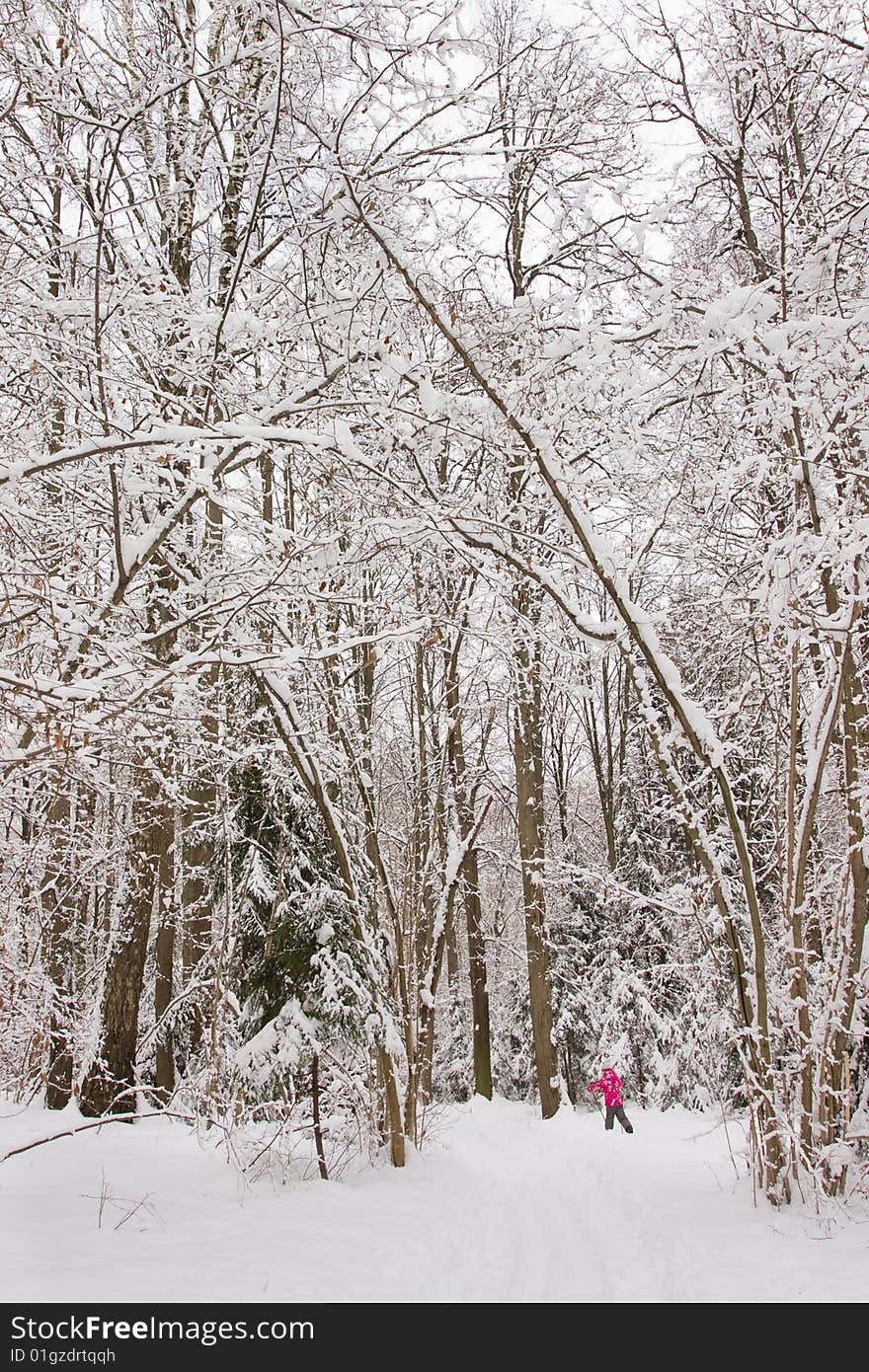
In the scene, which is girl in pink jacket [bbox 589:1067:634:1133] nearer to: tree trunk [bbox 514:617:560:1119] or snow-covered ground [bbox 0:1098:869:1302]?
tree trunk [bbox 514:617:560:1119]

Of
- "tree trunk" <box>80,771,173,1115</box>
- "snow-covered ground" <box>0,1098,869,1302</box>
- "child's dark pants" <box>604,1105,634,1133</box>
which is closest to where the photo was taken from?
"snow-covered ground" <box>0,1098,869,1302</box>

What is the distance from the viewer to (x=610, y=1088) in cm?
1149

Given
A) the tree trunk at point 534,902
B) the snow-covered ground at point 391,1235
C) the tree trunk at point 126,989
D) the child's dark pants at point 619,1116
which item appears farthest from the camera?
the tree trunk at point 534,902

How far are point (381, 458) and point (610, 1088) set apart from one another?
9915 mm

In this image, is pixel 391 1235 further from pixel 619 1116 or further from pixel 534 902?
pixel 534 902

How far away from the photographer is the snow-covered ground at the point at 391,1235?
3.76m

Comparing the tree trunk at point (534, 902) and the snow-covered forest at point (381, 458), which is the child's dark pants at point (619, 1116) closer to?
the tree trunk at point (534, 902)

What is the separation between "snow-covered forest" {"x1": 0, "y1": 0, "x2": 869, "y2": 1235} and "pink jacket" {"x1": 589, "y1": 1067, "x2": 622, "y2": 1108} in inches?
199

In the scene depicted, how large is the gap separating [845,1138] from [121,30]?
684 cm

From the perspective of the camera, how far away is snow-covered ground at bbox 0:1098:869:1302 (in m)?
3.76

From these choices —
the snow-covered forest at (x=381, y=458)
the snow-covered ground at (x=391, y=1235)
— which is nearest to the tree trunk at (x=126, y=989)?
the snow-covered ground at (x=391, y=1235)

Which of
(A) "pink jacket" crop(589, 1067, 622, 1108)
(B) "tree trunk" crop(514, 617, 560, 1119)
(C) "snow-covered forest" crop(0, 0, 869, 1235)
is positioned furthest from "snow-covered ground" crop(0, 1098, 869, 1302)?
(B) "tree trunk" crop(514, 617, 560, 1119)

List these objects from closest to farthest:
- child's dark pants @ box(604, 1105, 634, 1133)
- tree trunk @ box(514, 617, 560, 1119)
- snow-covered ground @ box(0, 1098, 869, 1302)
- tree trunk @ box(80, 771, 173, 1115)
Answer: snow-covered ground @ box(0, 1098, 869, 1302) < tree trunk @ box(80, 771, 173, 1115) < child's dark pants @ box(604, 1105, 634, 1133) < tree trunk @ box(514, 617, 560, 1119)

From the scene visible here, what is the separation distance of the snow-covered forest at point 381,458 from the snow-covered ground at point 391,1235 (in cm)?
49
